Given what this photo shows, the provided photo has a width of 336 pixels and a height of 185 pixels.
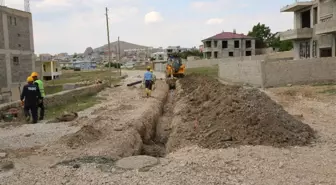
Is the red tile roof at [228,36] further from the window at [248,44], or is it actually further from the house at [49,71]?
the house at [49,71]

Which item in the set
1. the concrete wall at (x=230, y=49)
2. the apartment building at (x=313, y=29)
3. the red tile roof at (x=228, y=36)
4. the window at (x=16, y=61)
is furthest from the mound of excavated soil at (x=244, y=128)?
the red tile roof at (x=228, y=36)

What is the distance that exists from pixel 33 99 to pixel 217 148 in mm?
6623

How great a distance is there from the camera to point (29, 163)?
22.4ft

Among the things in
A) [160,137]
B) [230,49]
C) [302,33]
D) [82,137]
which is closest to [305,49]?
[302,33]

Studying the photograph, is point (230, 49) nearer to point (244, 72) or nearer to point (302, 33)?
point (302, 33)

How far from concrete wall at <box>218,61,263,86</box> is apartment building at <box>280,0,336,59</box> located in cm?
883

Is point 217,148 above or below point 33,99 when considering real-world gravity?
below

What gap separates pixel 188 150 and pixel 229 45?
6819 centimetres

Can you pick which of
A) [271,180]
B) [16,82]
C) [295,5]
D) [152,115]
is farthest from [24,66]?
[271,180]

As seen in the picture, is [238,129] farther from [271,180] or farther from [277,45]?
[277,45]

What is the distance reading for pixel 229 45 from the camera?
73.9 meters

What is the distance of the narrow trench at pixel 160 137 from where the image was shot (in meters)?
9.54

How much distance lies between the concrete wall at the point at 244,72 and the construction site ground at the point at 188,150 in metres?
7.41

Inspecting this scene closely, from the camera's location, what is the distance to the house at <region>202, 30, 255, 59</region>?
240ft
